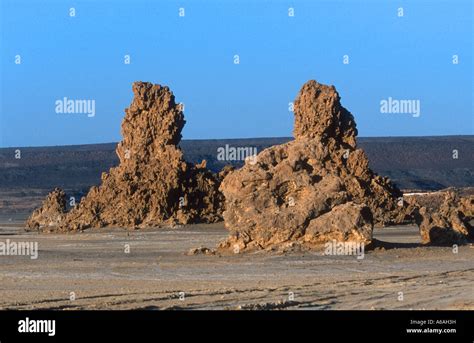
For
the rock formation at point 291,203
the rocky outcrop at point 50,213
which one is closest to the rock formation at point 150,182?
the rocky outcrop at point 50,213

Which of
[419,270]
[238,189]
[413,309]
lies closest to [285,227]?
[238,189]

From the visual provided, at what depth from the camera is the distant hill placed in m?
102

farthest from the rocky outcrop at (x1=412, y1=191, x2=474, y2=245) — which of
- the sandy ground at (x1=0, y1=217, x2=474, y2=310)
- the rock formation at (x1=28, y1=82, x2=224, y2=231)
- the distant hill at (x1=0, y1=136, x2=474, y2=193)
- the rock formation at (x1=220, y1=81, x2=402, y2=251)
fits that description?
the distant hill at (x1=0, y1=136, x2=474, y2=193)

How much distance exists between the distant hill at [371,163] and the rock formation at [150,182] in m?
51.5

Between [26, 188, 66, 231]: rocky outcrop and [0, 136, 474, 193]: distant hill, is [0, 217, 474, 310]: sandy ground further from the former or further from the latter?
[0, 136, 474, 193]: distant hill

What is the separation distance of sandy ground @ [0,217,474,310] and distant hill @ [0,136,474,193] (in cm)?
6499

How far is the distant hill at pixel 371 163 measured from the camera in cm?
10219

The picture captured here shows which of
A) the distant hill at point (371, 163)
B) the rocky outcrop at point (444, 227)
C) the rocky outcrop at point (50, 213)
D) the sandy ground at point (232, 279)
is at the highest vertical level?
the distant hill at point (371, 163)

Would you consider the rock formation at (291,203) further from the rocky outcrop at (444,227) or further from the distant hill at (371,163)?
the distant hill at (371,163)

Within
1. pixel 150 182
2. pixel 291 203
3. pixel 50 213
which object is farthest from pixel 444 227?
pixel 50 213

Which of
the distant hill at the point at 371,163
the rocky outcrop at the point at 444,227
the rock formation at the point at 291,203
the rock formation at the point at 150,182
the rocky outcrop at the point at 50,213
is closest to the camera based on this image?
the rock formation at the point at 291,203

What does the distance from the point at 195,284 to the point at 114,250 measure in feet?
29.3

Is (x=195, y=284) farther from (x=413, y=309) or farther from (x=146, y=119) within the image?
(x=146, y=119)

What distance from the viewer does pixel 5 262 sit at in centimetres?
2370
